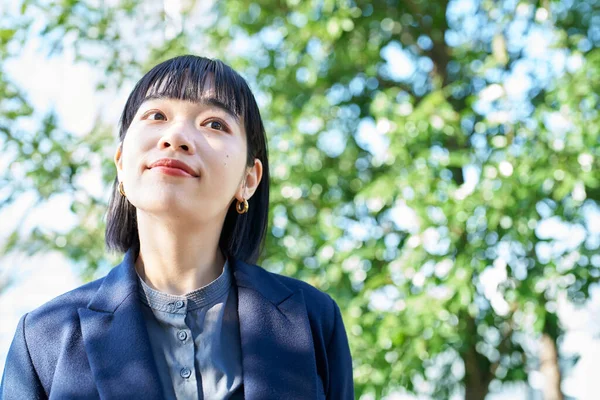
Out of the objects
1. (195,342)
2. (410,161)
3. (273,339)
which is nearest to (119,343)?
(195,342)

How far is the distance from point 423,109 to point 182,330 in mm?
2359

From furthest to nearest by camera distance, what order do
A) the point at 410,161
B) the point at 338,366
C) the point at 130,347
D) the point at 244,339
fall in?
the point at 410,161 < the point at 338,366 < the point at 244,339 < the point at 130,347

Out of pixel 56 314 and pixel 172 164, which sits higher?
pixel 172 164

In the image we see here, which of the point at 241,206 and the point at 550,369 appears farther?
the point at 550,369

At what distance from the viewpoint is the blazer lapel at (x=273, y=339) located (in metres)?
1.33

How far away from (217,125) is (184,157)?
0.12 metres

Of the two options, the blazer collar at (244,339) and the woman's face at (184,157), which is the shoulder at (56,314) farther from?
the woman's face at (184,157)

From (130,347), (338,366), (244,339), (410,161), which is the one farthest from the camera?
(410,161)

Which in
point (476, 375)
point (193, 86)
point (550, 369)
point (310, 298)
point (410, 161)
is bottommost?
point (550, 369)

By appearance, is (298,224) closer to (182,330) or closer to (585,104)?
(585,104)

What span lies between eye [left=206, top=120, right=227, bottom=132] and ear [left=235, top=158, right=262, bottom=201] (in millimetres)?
129

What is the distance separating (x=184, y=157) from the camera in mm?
1313

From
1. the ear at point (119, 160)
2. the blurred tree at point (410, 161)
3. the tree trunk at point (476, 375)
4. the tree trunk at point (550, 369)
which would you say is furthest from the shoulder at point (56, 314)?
the tree trunk at point (550, 369)

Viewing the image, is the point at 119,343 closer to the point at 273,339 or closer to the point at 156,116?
the point at 273,339
